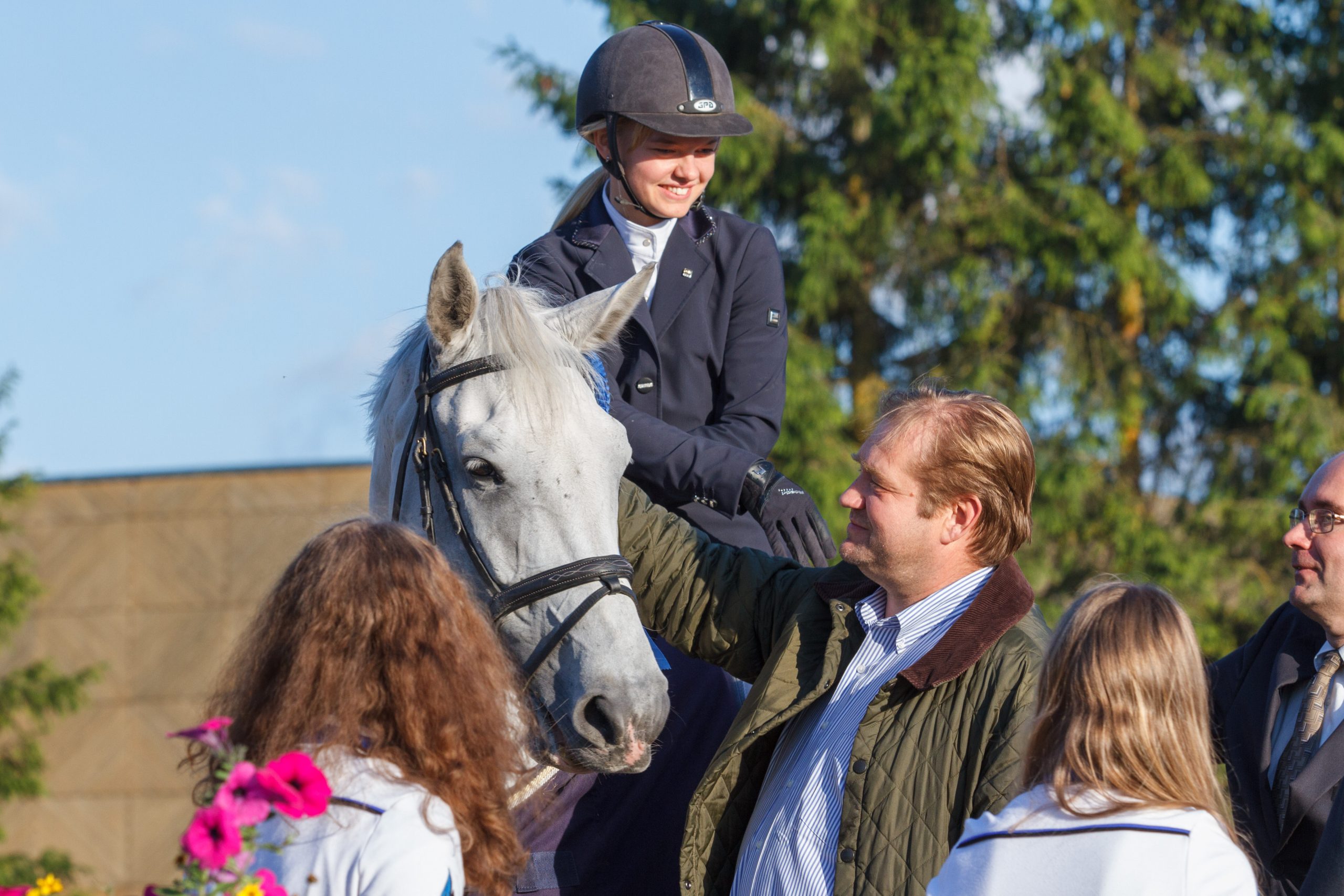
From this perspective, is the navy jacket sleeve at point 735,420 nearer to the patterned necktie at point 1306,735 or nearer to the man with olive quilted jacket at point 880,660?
the man with olive quilted jacket at point 880,660

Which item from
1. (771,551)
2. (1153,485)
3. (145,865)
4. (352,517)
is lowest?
(145,865)

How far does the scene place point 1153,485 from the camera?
41.9 feet

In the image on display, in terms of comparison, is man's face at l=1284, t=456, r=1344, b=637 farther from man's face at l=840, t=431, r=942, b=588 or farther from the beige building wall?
the beige building wall

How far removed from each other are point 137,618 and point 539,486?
13.2m

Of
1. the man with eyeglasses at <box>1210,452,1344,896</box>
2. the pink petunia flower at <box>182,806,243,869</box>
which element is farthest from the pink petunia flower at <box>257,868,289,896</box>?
the man with eyeglasses at <box>1210,452,1344,896</box>

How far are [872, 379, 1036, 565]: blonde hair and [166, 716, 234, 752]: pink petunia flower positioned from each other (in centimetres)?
163

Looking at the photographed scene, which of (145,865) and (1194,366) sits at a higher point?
(1194,366)

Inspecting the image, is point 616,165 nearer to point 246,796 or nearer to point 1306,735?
point 1306,735

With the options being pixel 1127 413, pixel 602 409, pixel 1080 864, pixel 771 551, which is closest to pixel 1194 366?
pixel 1127 413

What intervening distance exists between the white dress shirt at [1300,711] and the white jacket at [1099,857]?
1.24 m

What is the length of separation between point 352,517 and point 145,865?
45.1 feet

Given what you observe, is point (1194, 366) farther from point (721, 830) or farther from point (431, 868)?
point (431, 868)

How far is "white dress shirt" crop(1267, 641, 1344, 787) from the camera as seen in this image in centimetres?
313

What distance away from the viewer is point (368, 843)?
76.6 inches
